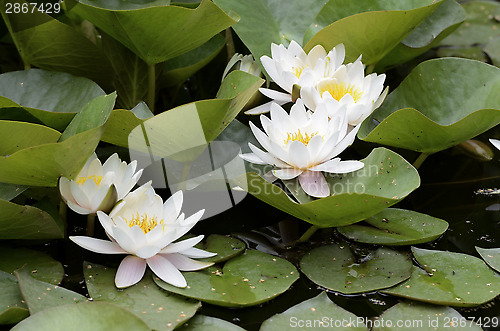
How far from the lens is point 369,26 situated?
57.9 inches

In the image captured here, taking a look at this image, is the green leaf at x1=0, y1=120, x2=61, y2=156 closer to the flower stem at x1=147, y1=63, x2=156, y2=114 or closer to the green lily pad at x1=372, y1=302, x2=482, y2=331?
the flower stem at x1=147, y1=63, x2=156, y2=114

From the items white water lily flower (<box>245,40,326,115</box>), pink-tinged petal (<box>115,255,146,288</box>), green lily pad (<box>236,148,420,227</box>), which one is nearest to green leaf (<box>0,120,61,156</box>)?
pink-tinged petal (<box>115,255,146,288</box>)

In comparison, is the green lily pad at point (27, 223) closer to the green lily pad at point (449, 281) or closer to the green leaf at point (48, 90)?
the green leaf at point (48, 90)

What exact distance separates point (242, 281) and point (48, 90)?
76 cm

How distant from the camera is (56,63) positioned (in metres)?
1.66

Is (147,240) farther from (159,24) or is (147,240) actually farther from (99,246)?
(159,24)

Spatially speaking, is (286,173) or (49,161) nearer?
(49,161)

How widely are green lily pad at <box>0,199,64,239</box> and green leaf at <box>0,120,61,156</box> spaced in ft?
0.46

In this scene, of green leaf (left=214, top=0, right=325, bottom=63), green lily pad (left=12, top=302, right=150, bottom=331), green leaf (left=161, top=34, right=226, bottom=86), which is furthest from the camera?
green leaf (left=161, top=34, right=226, bottom=86)

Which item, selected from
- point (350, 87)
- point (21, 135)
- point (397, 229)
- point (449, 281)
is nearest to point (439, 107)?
point (350, 87)

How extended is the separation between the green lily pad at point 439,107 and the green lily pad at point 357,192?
0.11 metres

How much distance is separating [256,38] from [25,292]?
921 millimetres

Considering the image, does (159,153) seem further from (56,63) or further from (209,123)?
(56,63)

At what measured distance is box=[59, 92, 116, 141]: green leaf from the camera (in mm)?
1205
